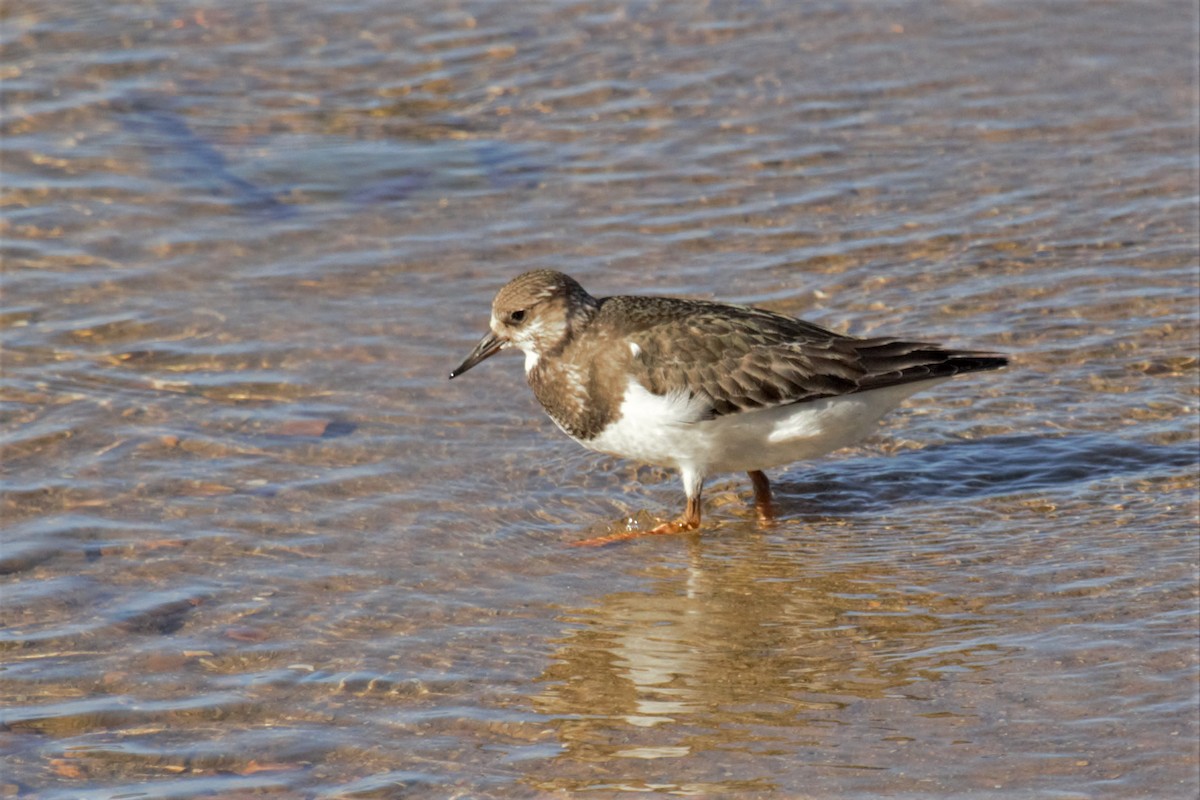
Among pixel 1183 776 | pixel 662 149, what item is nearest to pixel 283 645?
pixel 1183 776

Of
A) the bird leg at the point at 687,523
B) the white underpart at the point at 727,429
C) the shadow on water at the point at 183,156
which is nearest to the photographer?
the white underpart at the point at 727,429

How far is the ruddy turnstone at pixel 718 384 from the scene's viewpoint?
6.44 metres

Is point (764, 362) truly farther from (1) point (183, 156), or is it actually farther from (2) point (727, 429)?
(1) point (183, 156)

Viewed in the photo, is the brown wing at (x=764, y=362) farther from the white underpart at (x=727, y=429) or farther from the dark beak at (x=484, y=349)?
the dark beak at (x=484, y=349)

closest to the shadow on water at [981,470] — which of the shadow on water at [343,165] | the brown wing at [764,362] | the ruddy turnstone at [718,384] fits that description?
the ruddy turnstone at [718,384]

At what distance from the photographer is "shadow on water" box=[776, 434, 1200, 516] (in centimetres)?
672

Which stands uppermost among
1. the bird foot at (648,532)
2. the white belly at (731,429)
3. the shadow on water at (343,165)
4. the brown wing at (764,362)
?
the shadow on water at (343,165)

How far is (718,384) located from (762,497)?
25.9 inches

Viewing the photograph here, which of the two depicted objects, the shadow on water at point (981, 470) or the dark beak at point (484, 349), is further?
the dark beak at point (484, 349)

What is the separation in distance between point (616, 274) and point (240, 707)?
4.13 m

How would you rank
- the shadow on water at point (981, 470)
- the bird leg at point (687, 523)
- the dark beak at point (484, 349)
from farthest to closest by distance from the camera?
the dark beak at point (484, 349), the shadow on water at point (981, 470), the bird leg at point (687, 523)

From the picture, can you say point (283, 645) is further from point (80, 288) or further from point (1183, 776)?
point (80, 288)

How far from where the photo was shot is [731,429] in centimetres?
646

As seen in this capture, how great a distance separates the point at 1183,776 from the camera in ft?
15.0
